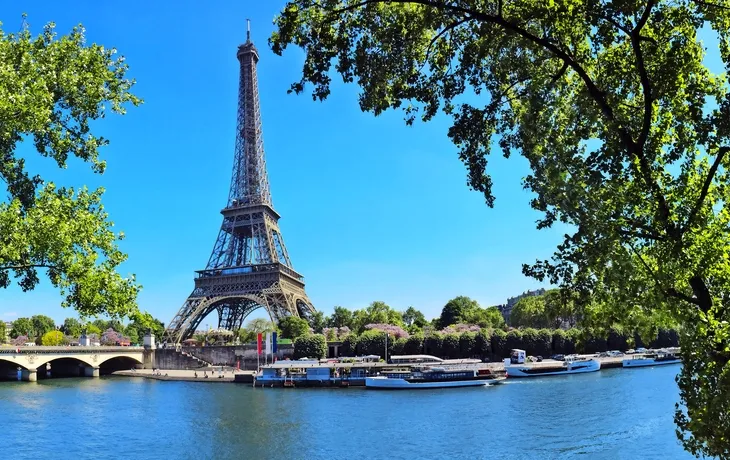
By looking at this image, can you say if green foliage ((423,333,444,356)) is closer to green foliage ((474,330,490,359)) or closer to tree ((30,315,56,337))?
green foliage ((474,330,490,359))

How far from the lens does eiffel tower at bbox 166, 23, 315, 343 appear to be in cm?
8850

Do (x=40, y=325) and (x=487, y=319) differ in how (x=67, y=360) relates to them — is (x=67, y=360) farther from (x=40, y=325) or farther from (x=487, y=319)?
(x=487, y=319)

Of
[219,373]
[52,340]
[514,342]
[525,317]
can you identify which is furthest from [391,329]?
[52,340]

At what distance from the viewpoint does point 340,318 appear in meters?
110

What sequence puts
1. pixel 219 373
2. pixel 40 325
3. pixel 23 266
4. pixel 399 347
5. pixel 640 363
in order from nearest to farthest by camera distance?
pixel 23 266 → pixel 640 363 → pixel 219 373 → pixel 399 347 → pixel 40 325

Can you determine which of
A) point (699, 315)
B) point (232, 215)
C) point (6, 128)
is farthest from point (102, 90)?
point (232, 215)

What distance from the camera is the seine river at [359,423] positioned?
2572cm

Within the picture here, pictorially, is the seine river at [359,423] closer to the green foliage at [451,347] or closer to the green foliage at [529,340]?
the green foliage at [451,347]

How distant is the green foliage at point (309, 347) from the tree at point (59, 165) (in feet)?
232

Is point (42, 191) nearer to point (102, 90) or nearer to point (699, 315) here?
point (102, 90)

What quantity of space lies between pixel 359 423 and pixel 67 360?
230 ft

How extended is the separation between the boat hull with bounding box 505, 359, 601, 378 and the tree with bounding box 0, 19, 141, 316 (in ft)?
188

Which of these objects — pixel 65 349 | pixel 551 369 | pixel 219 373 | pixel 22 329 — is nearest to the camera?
pixel 551 369

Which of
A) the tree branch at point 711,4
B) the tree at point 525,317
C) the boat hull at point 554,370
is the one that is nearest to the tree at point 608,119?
the tree branch at point 711,4
